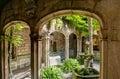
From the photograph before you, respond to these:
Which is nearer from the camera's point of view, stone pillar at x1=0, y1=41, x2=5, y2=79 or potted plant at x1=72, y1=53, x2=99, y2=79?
stone pillar at x1=0, y1=41, x2=5, y2=79

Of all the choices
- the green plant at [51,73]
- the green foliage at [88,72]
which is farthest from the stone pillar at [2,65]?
the green foliage at [88,72]

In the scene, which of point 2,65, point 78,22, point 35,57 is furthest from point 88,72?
point 78,22

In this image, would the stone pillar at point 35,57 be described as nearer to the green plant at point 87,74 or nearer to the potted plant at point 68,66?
the green plant at point 87,74

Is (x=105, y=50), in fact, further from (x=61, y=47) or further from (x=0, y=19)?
(x=61, y=47)

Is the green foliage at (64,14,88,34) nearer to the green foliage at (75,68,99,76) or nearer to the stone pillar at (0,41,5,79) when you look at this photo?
the green foliage at (75,68,99,76)

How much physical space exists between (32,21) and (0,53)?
1567 mm

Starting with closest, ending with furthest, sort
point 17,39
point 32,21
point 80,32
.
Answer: point 32,21 < point 17,39 < point 80,32

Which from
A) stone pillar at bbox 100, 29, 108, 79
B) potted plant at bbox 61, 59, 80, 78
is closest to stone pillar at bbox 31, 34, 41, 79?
stone pillar at bbox 100, 29, 108, 79

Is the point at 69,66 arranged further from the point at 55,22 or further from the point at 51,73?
the point at 51,73

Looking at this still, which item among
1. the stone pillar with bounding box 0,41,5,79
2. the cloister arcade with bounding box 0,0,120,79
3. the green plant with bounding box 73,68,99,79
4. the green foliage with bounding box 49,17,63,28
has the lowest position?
the green plant with bounding box 73,68,99,79

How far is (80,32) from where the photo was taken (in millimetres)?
16594

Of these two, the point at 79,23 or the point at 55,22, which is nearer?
the point at 55,22

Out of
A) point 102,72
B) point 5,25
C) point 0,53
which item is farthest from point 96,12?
point 0,53

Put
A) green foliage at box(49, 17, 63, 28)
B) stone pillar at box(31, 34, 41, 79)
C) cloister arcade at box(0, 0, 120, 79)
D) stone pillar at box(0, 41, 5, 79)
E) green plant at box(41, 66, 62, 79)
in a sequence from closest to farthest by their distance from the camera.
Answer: cloister arcade at box(0, 0, 120, 79) < stone pillar at box(31, 34, 41, 79) < stone pillar at box(0, 41, 5, 79) < green plant at box(41, 66, 62, 79) < green foliage at box(49, 17, 63, 28)
